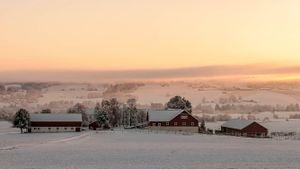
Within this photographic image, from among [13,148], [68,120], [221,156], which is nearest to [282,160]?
[221,156]

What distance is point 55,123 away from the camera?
10494 centimetres

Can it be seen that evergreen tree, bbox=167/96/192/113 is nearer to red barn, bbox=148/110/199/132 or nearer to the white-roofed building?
red barn, bbox=148/110/199/132

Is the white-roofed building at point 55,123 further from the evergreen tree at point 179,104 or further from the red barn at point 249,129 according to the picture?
the red barn at point 249,129

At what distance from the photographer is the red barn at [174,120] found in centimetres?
10756

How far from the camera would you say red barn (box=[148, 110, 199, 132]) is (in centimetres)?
10756

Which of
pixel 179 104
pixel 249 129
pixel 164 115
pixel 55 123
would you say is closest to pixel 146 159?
pixel 249 129

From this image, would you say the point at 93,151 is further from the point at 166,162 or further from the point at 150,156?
the point at 166,162

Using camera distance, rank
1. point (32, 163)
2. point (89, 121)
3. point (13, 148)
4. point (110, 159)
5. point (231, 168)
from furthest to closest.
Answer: point (89, 121)
point (13, 148)
point (110, 159)
point (32, 163)
point (231, 168)

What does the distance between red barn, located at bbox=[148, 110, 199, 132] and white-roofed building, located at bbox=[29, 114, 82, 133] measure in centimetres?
1634

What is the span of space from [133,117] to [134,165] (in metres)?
88.0

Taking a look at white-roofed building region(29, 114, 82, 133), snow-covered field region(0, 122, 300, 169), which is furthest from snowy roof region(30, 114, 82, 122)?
snow-covered field region(0, 122, 300, 169)

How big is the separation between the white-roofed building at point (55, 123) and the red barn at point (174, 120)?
53.6ft

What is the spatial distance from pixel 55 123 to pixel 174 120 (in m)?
25.9

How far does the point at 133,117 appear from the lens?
128m
